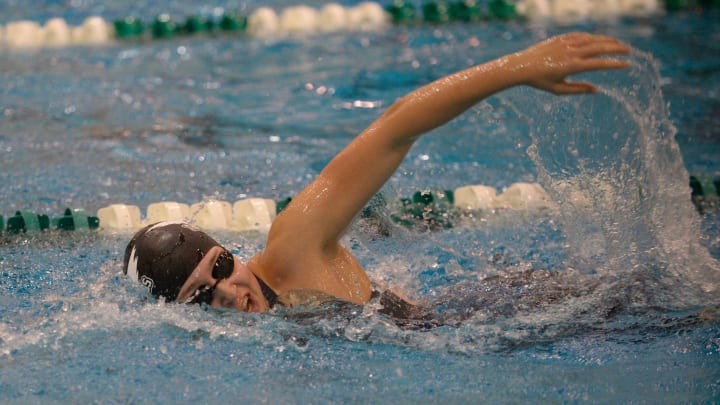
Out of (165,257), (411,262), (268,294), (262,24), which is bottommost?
(411,262)

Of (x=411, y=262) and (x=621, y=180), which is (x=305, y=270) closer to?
(x=411, y=262)

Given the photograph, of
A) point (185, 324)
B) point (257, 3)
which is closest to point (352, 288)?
point (185, 324)

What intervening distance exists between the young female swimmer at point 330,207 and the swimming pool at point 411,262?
0.34 feet

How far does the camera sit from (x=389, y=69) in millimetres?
5594

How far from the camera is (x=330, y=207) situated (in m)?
2.21

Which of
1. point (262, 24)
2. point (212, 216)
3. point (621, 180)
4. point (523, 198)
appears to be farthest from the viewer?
point (262, 24)

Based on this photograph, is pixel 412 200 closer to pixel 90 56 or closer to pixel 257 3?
pixel 90 56

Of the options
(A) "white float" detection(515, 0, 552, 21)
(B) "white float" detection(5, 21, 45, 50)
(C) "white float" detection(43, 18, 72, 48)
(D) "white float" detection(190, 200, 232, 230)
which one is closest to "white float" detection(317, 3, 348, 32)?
(A) "white float" detection(515, 0, 552, 21)

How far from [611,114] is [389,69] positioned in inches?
115

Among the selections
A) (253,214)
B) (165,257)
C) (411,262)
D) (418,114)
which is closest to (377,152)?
(418,114)

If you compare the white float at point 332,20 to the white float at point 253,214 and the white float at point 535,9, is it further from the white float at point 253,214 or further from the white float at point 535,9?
the white float at point 253,214

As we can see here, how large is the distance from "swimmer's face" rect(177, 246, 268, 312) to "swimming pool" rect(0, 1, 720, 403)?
→ 0.09 metres

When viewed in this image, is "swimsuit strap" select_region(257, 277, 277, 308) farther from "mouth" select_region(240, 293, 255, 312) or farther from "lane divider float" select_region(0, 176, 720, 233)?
"lane divider float" select_region(0, 176, 720, 233)

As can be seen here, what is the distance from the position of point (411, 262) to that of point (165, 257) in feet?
3.62
